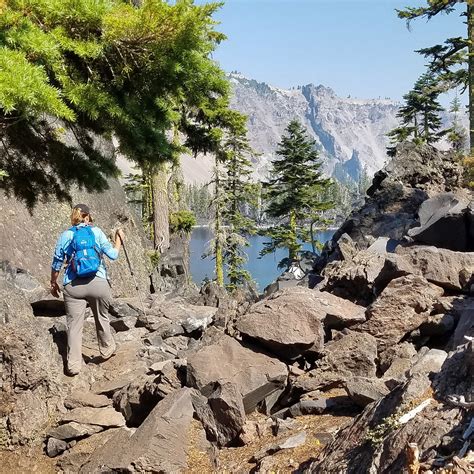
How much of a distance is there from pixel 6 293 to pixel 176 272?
11013 millimetres

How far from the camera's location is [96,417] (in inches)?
223

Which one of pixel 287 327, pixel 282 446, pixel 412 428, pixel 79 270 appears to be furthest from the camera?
pixel 79 270

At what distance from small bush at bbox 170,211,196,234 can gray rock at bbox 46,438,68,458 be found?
14773 millimetres

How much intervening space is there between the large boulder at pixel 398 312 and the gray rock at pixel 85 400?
11.2 feet

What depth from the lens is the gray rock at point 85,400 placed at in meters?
5.89

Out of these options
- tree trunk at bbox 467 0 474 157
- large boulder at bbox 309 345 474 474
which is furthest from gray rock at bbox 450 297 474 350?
tree trunk at bbox 467 0 474 157

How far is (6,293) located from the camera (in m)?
6.33

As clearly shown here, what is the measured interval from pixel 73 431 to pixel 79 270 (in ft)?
6.33

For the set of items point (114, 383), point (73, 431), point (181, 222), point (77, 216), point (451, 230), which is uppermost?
point (181, 222)

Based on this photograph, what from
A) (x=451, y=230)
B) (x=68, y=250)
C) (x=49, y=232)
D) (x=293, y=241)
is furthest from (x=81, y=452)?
(x=293, y=241)

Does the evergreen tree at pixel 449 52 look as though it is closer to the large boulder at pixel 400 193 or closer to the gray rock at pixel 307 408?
the large boulder at pixel 400 193

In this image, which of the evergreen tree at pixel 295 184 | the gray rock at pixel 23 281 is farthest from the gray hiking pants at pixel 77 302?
the evergreen tree at pixel 295 184

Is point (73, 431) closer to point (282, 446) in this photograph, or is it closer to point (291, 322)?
Result: point (282, 446)

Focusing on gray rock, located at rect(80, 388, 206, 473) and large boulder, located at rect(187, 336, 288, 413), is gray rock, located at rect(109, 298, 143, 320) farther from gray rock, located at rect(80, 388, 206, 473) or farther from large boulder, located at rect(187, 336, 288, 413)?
gray rock, located at rect(80, 388, 206, 473)
